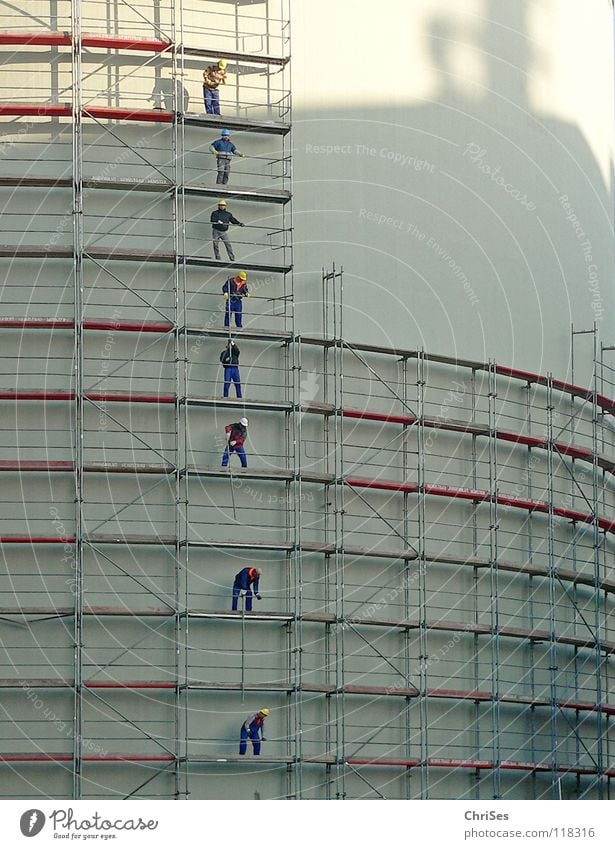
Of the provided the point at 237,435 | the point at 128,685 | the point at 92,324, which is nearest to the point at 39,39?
the point at 92,324

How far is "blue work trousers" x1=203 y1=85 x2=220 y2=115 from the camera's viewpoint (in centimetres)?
3747

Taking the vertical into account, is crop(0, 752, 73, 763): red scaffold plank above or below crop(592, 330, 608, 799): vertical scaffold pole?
below

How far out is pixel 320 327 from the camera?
38094 mm

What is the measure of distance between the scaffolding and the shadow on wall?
2.06 feet

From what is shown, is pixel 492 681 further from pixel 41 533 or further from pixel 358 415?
pixel 41 533

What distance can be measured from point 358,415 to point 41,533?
6701 mm

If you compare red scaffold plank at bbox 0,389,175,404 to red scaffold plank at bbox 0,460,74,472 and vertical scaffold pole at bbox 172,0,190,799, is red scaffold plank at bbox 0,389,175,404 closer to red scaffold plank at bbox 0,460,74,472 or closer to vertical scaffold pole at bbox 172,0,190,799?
vertical scaffold pole at bbox 172,0,190,799

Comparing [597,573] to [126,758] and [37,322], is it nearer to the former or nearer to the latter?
[126,758]

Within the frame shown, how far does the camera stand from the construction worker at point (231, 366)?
1436 inches

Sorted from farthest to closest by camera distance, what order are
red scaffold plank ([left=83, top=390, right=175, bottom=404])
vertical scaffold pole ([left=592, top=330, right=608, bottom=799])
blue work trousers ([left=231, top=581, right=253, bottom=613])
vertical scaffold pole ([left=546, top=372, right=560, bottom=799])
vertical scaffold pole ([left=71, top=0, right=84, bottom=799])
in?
vertical scaffold pole ([left=592, top=330, right=608, bottom=799])
vertical scaffold pole ([left=546, top=372, right=560, bottom=799])
red scaffold plank ([left=83, top=390, right=175, bottom=404])
blue work trousers ([left=231, top=581, right=253, bottom=613])
vertical scaffold pole ([left=71, top=0, right=84, bottom=799])

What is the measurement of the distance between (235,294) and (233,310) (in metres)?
0.34

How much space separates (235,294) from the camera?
1451 inches

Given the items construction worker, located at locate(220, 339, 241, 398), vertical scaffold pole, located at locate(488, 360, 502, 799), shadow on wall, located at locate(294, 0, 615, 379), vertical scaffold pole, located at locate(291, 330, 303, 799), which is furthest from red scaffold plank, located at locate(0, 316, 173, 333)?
vertical scaffold pole, located at locate(488, 360, 502, 799)
